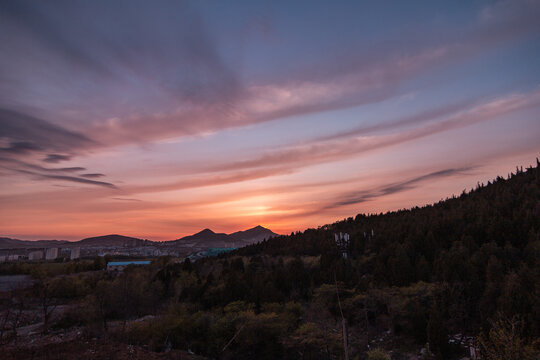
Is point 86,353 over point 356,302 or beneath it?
over

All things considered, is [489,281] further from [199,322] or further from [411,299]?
[199,322]

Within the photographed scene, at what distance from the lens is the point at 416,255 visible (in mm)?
65375

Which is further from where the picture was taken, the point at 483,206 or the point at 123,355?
the point at 483,206

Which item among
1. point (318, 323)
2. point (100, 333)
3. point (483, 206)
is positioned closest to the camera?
point (318, 323)

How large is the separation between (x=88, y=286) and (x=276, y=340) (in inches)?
2673

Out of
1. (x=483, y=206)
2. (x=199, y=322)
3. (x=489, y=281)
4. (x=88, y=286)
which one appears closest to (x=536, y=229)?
(x=483, y=206)

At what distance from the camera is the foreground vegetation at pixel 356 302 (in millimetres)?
35750

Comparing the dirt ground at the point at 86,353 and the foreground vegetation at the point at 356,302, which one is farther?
the foreground vegetation at the point at 356,302

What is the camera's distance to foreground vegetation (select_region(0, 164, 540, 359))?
35750 millimetres

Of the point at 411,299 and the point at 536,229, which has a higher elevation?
the point at 536,229

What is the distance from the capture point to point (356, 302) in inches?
1934

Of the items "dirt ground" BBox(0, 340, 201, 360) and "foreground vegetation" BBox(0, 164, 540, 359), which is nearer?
"dirt ground" BBox(0, 340, 201, 360)

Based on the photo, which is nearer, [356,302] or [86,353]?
[86,353]

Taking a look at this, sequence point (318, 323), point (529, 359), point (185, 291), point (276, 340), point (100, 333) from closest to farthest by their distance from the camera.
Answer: point (529, 359) → point (318, 323) → point (276, 340) → point (100, 333) → point (185, 291)
